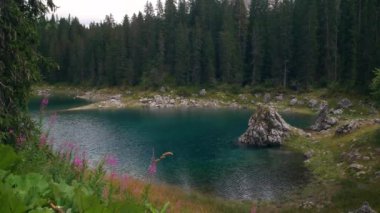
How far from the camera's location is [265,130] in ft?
176

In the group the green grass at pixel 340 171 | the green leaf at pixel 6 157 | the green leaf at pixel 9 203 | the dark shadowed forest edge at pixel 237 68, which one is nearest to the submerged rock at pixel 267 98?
the dark shadowed forest edge at pixel 237 68

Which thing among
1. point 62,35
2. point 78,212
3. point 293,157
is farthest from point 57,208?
point 62,35

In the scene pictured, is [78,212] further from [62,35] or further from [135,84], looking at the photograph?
[62,35]

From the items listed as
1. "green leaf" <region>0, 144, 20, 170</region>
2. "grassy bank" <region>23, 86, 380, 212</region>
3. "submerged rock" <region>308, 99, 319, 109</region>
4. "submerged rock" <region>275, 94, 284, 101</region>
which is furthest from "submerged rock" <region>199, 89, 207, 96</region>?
"green leaf" <region>0, 144, 20, 170</region>

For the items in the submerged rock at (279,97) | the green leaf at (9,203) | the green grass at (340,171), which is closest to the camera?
the green leaf at (9,203)

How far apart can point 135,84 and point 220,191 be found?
92.0 m

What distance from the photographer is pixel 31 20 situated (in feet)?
55.8

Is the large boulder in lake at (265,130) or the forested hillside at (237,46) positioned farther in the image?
the forested hillside at (237,46)

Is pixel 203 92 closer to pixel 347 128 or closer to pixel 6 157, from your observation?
pixel 347 128

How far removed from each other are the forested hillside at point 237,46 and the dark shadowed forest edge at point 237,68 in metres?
0.32

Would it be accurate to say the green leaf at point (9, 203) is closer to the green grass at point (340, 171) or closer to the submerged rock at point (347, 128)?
the green grass at point (340, 171)

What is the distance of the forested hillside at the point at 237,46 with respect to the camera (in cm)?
9562

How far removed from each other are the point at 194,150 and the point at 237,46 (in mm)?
70932

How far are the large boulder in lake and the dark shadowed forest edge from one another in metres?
1.79
